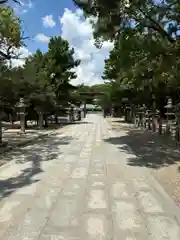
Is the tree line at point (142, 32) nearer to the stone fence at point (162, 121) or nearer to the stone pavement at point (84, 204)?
the stone fence at point (162, 121)

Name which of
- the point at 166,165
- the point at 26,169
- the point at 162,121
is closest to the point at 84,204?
the point at 26,169

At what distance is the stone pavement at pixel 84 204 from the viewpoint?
15.2 feet

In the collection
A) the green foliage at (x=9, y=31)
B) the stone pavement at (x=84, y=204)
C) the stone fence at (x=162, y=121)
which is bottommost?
the stone pavement at (x=84, y=204)

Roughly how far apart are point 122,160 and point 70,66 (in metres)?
28.6

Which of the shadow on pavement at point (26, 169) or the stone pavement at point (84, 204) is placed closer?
the stone pavement at point (84, 204)

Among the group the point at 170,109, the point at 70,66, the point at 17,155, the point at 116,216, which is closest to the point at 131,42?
the point at 17,155

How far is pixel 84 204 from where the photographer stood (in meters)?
5.97

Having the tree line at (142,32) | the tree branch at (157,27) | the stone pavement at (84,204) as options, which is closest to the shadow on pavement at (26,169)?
the stone pavement at (84,204)

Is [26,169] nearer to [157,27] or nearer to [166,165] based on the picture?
[166,165]

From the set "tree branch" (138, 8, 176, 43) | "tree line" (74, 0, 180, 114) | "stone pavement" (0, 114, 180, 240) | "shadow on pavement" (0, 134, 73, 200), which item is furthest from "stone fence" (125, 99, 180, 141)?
"stone pavement" (0, 114, 180, 240)

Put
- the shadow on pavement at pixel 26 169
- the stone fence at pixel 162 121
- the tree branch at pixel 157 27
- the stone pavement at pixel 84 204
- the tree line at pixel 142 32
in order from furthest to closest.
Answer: the stone fence at pixel 162 121 < the tree branch at pixel 157 27 < the tree line at pixel 142 32 < the shadow on pavement at pixel 26 169 < the stone pavement at pixel 84 204

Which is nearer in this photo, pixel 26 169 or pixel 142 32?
pixel 26 169

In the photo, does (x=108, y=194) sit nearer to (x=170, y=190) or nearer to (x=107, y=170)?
(x=170, y=190)

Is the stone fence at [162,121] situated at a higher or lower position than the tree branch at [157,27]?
lower
